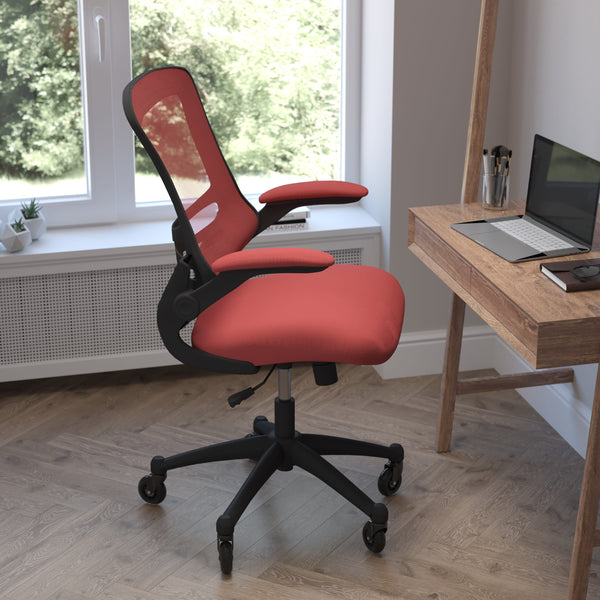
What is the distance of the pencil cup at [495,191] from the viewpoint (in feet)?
8.43

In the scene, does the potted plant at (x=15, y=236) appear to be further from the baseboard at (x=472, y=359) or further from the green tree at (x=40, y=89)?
the baseboard at (x=472, y=359)

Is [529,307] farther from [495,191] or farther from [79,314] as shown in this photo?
[79,314]

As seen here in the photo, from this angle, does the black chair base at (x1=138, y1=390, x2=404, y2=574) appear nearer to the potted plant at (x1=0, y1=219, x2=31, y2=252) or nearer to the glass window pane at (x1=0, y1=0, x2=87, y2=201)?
the potted plant at (x1=0, y1=219, x2=31, y2=252)

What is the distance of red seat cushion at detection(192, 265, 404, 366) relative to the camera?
2.18 m

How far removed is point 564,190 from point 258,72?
4.89ft

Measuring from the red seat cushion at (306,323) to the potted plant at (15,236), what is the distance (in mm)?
963

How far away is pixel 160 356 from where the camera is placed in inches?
130

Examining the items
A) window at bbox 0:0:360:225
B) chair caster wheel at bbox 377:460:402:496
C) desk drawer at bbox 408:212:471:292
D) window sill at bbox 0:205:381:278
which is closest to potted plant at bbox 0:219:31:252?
window sill at bbox 0:205:381:278

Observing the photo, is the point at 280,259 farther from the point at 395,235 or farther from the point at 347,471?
the point at 395,235

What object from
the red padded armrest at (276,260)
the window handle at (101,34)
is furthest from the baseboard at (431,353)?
the window handle at (101,34)

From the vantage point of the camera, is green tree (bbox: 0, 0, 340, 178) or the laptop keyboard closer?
the laptop keyboard

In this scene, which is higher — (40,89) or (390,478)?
(40,89)

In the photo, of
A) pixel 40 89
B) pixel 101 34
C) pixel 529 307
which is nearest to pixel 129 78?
pixel 101 34

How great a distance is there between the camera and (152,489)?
2557mm
